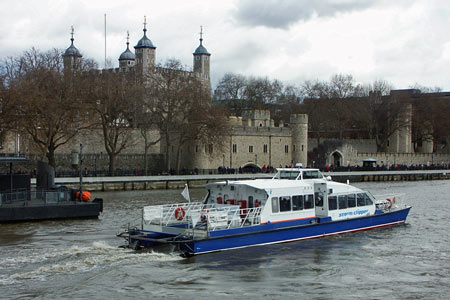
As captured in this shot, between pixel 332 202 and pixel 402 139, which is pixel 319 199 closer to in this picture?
pixel 332 202

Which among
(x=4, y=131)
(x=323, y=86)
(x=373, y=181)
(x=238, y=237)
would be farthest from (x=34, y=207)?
(x=323, y=86)

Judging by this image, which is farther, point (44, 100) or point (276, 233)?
point (44, 100)

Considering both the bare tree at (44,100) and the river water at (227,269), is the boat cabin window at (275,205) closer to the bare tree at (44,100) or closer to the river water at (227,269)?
the river water at (227,269)

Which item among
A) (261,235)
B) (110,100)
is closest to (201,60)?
(110,100)

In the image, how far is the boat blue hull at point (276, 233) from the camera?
21797 mm

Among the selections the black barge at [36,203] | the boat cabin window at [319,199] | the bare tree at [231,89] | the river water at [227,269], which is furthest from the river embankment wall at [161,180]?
the bare tree at [231,89]

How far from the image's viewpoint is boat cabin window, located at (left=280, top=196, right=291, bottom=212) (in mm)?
24812

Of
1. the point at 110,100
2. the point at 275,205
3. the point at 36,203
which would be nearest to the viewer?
the point at 275,205

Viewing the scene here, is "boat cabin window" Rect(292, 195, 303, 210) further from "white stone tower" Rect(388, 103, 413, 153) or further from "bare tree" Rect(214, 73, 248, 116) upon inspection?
"bare tree" Rect(214, 73, 248, 116)

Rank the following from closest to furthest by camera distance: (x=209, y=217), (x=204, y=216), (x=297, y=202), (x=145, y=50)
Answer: (x=209, y=217) → (x=204, y=216) → (x=297, y=202) → (x=145, y=50)

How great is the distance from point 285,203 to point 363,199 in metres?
5.42

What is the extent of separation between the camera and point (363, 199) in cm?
2862

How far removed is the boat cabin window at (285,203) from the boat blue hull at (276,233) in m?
0.61

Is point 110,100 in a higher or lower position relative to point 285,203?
higher
